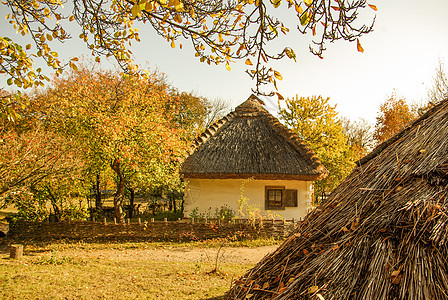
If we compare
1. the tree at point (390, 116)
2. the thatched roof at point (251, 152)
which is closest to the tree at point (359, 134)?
the tree at point (390, 116)

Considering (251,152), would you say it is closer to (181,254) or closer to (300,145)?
(300,145)

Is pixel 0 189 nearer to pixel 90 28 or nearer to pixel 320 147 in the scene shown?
pixel 90 28

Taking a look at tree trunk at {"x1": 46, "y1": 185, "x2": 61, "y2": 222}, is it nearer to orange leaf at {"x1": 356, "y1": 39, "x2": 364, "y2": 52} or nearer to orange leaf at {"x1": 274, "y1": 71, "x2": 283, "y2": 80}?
orange leaf at {"x1": 274, "y1": 71, "x2": 283, "y2": 80}

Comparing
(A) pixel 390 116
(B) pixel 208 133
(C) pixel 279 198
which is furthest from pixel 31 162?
(A) pixel 390 116

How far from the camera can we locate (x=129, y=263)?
8.70m

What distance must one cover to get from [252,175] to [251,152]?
A: 1.33m

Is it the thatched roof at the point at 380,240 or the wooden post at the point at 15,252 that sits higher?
the thatched roof at the point at 380,240

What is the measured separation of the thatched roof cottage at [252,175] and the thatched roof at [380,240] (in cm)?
985

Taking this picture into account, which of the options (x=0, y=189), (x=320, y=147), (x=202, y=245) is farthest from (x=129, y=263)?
(x=320, y=147)

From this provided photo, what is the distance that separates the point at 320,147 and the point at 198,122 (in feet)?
39.0

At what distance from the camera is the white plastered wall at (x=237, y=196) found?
44.0 feet

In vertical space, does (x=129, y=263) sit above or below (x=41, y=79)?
below

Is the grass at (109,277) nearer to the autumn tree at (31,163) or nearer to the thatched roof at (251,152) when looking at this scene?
the autumn tree at (31,163)

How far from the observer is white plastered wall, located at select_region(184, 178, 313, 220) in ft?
44.0
